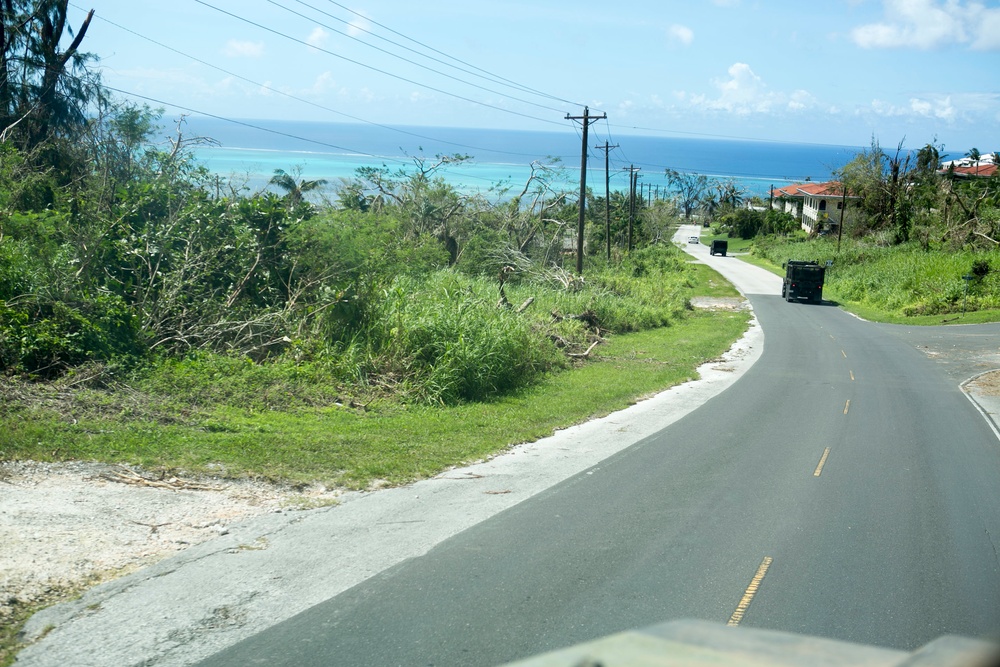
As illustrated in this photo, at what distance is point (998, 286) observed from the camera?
4512 centimetres

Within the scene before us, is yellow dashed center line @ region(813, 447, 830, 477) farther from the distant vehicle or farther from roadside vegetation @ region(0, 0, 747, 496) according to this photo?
the distant vehicle

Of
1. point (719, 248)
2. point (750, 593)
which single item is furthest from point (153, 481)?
point (719, 248)

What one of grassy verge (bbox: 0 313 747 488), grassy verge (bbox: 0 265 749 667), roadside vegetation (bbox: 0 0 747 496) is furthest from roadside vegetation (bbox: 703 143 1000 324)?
grassy verge (bbox: 0 265 749 667)

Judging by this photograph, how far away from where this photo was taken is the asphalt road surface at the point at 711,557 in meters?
6.29

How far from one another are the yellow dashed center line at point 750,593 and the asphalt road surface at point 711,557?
0.08ft

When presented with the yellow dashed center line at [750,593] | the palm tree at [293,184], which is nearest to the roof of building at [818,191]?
the palm tree at [293,184]

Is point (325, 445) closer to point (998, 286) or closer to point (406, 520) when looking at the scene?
point (406, 520)

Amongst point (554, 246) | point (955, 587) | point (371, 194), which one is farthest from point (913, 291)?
point (955, 587)

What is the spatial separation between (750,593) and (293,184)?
2725 centimetres

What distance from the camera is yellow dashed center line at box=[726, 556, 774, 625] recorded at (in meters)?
6.77

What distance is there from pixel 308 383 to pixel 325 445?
3215 millimetres

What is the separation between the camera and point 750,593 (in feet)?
24.1

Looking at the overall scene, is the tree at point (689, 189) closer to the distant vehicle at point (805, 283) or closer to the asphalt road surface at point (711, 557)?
the distant vehicle at point (805, 283)

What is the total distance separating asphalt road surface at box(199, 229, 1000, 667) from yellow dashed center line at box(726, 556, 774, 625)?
0.02 metres
